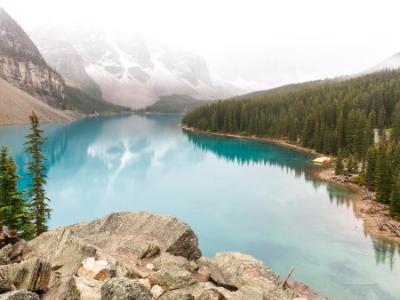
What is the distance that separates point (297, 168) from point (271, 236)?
45929 millimetres

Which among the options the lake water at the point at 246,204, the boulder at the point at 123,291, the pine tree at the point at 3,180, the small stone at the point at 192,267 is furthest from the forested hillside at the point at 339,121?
the pine tree at the point at 3,180

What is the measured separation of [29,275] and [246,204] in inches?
1777

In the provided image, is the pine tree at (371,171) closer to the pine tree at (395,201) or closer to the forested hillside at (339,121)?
the forested hillside at (339,121)

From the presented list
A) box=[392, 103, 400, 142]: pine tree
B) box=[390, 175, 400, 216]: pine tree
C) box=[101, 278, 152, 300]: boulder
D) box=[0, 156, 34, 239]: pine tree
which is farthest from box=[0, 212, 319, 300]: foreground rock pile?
box=[392, 103, 400, 142]: pine tree

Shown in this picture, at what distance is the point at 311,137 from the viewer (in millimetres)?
115875

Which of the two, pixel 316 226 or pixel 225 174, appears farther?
pixel 225 174

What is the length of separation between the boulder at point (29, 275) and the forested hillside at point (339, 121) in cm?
4566

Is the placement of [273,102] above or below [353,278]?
above

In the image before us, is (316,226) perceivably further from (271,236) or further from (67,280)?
(67,280)

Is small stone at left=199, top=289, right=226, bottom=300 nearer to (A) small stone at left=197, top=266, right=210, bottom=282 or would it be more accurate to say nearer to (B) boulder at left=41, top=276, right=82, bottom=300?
(A) small stone at left=197, top=266, right=210, bottom=282

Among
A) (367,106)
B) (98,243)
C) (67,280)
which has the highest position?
(367,106)

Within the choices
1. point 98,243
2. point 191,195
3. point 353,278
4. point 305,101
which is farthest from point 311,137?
point 98,243

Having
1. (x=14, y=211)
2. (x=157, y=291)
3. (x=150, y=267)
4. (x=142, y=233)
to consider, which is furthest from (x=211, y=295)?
(x=14, y=211)

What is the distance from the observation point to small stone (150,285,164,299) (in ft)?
40.6
